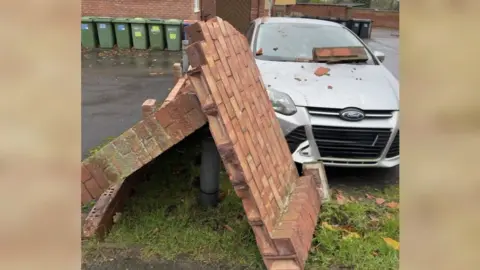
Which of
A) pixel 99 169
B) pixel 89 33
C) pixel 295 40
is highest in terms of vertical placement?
pixel 295 40

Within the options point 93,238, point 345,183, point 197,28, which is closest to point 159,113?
point 197,28

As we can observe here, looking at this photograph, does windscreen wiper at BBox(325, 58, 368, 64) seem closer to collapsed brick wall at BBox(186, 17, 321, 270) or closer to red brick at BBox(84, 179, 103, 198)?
collapsed brick wall at BBox(186, 17, 321, 270)

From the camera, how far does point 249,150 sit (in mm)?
3045

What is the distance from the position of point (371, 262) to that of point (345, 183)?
5.33 ft

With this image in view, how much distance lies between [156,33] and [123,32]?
40.8 inches

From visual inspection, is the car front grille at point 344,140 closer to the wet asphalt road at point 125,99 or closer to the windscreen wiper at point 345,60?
the wet asphalt road at point 125,99

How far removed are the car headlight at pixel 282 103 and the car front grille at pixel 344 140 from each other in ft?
0.66

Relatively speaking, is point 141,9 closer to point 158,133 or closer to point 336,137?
point 336,137

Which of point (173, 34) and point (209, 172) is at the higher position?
point (209, 172)

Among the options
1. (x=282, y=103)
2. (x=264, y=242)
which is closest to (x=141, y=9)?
(x=282, y=103)

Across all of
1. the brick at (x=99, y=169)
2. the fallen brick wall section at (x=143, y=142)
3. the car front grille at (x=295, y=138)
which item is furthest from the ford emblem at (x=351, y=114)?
the brick at (x=99, y=169)
